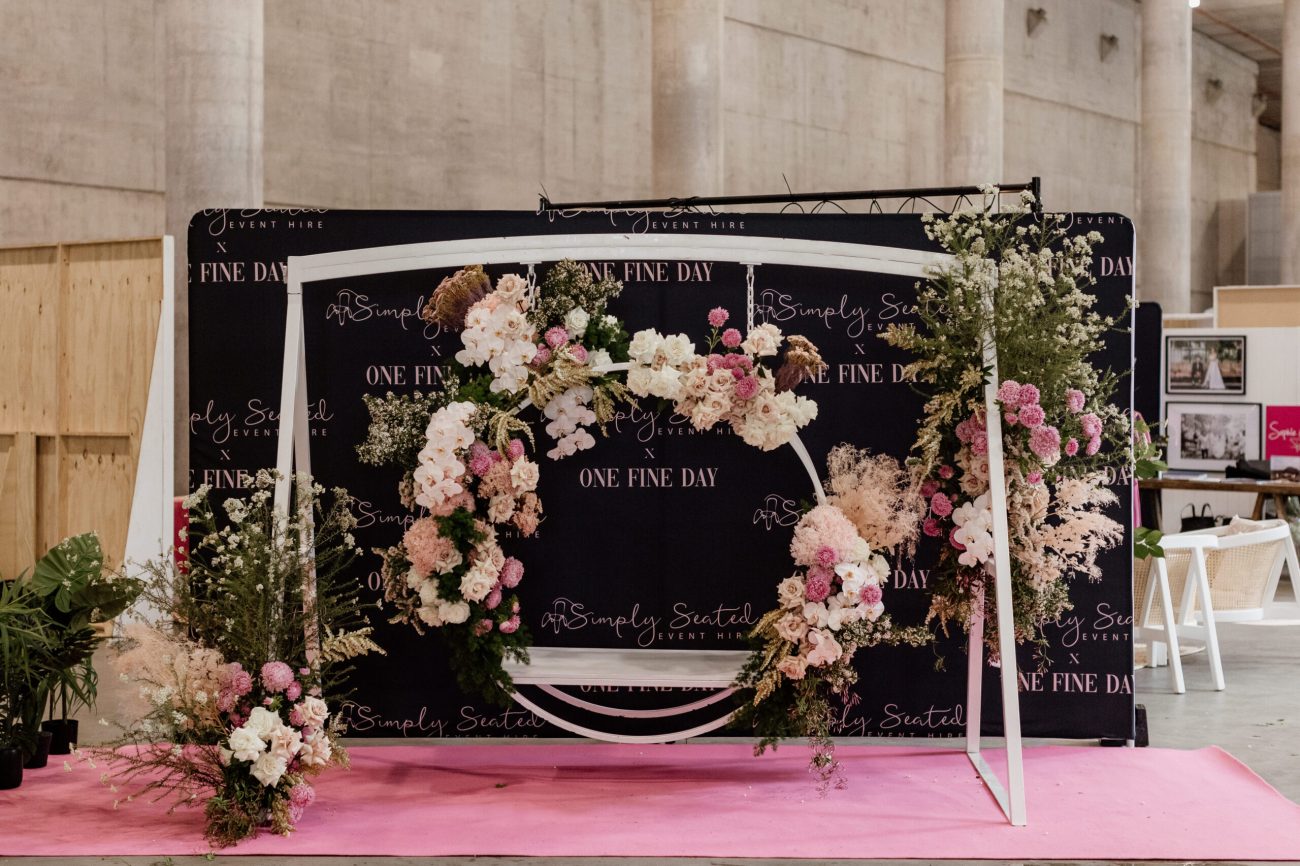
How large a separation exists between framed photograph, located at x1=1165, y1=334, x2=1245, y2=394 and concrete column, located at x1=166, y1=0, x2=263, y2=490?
8.54m

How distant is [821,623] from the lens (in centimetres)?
512

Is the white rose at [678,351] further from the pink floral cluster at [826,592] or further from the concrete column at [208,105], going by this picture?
the concrete column at [208,105]

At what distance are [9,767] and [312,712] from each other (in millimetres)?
1480

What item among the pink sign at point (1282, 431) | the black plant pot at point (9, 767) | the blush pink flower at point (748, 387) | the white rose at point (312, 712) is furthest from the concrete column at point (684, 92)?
the white rose at point (312, 712)

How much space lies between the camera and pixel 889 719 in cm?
604

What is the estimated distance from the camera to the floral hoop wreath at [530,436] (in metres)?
5.18

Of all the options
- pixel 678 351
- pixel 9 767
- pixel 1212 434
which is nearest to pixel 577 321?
pixel 678 351

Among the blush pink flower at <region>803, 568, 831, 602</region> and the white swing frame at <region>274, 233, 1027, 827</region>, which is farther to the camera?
the blush pink flower at <region>803, 568, 831, 602</region>

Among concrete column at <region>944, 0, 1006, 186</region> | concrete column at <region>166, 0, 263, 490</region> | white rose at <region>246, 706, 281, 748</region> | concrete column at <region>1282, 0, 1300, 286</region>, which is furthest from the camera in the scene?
concrete column at <region>1282, 0, 1300, 286</region>

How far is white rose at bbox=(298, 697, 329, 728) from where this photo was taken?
4875 millimetres

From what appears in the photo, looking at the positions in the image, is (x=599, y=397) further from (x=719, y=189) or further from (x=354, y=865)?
(x=719, y=189)

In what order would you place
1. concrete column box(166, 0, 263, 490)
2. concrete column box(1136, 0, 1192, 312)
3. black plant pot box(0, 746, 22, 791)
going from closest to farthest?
black plant pot box(0, 746, 22, 791) → concrete column box(166, 0, 263, 490) → concrete column box(1136, 0, 1192, 312)

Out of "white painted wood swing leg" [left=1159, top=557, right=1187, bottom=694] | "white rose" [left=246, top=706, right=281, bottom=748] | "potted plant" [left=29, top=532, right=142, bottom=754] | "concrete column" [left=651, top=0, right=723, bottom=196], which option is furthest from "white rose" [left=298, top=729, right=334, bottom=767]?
"concrete column" [left=651, top=0, right=723, bottom=196]

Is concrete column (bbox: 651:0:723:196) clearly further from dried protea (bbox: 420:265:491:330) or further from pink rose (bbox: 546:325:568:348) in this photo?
pink rose (bbox: 546:325:568:348)
